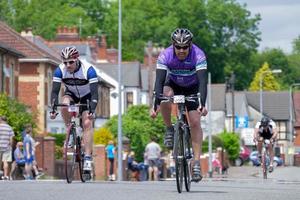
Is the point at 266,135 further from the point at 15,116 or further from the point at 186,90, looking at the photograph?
the point at 15,116

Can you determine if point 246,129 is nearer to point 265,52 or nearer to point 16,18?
point 16,18

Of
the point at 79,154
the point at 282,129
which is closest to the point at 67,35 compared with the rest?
the point at 282,129

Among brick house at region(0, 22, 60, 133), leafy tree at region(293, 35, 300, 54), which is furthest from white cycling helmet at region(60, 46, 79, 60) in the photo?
leafy tree at region(293, 35, 300, 54)

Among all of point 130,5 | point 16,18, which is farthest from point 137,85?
point 130,5

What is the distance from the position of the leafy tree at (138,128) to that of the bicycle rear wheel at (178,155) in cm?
4387

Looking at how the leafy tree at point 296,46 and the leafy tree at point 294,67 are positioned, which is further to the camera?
the leafy tree at point 296,46

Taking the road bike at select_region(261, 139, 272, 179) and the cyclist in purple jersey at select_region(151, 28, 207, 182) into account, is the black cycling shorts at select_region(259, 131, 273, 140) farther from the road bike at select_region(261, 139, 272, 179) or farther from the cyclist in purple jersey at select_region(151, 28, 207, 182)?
the cyclist in purple jersey at select_region(151, 28, 207, 182)

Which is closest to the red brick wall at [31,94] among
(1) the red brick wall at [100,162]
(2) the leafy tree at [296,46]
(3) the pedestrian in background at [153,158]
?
(1) the red brick wall at [100,162]

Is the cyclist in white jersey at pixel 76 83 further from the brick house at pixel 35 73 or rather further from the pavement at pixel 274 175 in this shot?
the brick house at pixel 35 73

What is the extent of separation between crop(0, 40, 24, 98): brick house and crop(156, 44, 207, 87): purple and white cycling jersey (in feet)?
132

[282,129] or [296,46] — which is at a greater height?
[296,46]

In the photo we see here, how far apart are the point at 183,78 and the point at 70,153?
3.59 m

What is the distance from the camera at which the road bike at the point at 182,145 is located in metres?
14.9

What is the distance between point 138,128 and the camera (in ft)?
217
